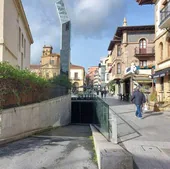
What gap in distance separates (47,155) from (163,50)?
15613 millimetres

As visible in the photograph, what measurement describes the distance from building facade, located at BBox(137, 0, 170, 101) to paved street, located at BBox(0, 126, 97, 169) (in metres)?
11.3

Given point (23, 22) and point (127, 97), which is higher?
point (23, 22)

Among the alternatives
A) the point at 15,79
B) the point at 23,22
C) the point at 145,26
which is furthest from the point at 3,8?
the point at 145,26

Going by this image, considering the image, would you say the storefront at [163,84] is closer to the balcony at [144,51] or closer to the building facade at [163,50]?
the building facade at [163,50]

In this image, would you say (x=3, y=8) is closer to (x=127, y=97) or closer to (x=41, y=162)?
(x=41, y=162)

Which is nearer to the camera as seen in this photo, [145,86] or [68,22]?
[68,22]

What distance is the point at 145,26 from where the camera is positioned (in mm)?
35031

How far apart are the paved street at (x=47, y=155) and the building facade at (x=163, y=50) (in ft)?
37.0

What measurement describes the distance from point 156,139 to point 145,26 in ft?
99.9

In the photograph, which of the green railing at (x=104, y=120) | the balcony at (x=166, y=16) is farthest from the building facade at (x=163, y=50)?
the green railing at (x=104, y=120)

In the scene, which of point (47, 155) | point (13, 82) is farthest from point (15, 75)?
point (47, 155)

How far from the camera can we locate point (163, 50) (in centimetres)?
1869

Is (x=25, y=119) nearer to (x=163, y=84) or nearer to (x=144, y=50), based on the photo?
(x=163, y=84)

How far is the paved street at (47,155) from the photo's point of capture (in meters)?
4.98
